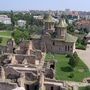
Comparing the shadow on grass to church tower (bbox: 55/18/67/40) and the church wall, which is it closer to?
the church wall

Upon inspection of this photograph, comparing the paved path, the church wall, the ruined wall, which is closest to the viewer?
the ruined wall

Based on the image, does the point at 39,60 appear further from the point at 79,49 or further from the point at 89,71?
the point at 79,49

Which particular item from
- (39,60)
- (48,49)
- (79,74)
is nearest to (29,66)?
(39,60)

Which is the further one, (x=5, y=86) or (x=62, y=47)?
(x=62, y=47)

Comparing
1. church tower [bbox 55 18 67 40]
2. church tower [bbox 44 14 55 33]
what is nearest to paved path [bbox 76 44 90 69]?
church tower [bbox 55 18 67 40]

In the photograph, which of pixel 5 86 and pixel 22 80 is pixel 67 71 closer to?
pixel 22 80

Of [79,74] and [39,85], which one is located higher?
[39,85]

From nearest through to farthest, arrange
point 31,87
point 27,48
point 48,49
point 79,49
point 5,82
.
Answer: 1. point 5,82
2. point 31,87
3. point 27,48
4. point 48,49
5. point 79,49

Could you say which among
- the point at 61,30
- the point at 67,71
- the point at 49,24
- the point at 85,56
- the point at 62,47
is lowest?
the point at 85,56

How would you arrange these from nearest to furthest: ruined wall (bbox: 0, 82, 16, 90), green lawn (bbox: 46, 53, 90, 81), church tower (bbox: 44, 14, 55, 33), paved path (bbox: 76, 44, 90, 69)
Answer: ruined wall (bbox: 0, 82, 16, 90) → green lawn (bbox: 46, 53, 90, 81) → paved path (bbox: 76, 44, 90, 69) → church tower (bbox: 44, 14, 55, 33)

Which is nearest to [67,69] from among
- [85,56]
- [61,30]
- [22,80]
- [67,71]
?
[67,71]

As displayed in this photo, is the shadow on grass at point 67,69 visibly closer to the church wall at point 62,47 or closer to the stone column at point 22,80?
the church wall at point 62,47
